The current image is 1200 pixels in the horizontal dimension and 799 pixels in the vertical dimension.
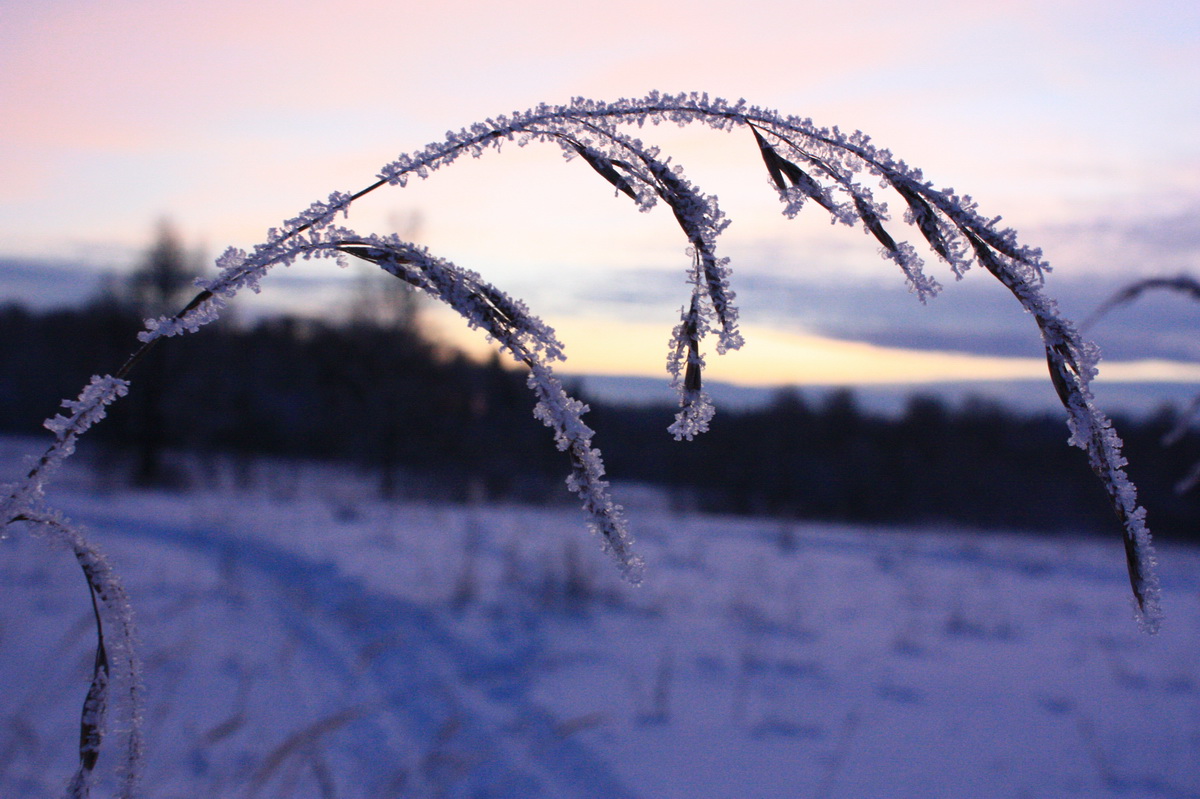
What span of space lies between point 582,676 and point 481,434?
96.3 feet

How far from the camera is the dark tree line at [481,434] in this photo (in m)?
27.0

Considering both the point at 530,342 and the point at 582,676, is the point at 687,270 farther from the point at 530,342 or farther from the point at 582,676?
the point at 582,676

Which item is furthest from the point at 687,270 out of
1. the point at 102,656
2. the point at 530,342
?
the point at 102,656

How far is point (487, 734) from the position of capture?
10.9 feet

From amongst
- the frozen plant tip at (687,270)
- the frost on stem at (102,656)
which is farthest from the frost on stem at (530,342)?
the frost on stem at (102,656)

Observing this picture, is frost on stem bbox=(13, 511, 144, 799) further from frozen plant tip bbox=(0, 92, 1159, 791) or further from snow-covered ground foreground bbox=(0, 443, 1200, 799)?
snow-covered ground foreground bbox=(0, 443, 1200, 799)

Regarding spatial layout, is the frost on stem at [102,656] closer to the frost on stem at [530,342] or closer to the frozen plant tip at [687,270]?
the frozen plant tip at [687,270]

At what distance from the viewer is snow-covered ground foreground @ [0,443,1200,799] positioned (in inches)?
104

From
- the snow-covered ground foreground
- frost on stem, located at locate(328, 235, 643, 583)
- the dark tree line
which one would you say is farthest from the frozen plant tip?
the dark tree line

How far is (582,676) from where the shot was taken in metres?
4.21

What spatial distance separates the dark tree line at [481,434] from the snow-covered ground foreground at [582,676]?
1622 cm

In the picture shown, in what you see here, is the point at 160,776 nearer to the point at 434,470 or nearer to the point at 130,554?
the point at 130,554

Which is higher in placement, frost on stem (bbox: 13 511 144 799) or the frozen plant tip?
the frozen plant tip

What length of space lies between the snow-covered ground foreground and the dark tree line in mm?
16215
